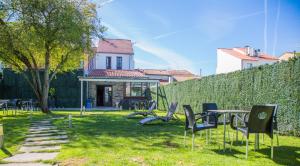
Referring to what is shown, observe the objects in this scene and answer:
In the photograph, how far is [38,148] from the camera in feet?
23.8

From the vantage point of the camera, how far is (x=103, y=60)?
36.8 meters

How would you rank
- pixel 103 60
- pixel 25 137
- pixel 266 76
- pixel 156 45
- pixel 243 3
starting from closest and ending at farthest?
pixel 25 137, pixel 266 76, pixel 243 3, pixel 103 60, pixel 156 45

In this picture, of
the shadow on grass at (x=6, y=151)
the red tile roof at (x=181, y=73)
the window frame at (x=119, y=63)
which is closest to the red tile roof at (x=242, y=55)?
the red tile roof at (x=181, y=73)

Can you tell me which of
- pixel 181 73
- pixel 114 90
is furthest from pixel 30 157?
pixel 181 73

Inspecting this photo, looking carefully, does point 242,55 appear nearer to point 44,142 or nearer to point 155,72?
point 155,72

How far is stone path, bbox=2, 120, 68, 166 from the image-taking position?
19.4ft

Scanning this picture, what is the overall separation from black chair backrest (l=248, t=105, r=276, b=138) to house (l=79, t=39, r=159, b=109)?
52.1ft

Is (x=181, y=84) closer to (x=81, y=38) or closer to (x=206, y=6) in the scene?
(x=206, y=6)

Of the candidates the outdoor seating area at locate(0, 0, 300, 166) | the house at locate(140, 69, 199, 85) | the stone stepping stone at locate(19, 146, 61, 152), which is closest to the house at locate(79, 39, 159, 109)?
the outdoor seating area at locate(0, 0, 300, 166)

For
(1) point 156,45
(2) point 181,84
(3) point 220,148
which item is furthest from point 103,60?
(3) point 220,148

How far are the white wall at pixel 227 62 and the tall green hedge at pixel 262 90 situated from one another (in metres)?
26.0

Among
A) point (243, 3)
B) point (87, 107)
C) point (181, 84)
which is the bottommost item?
point (87, 107)

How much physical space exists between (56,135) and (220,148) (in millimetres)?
4979

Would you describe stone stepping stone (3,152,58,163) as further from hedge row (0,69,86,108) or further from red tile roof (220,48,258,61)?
red tile roof (220,48,258,61)
